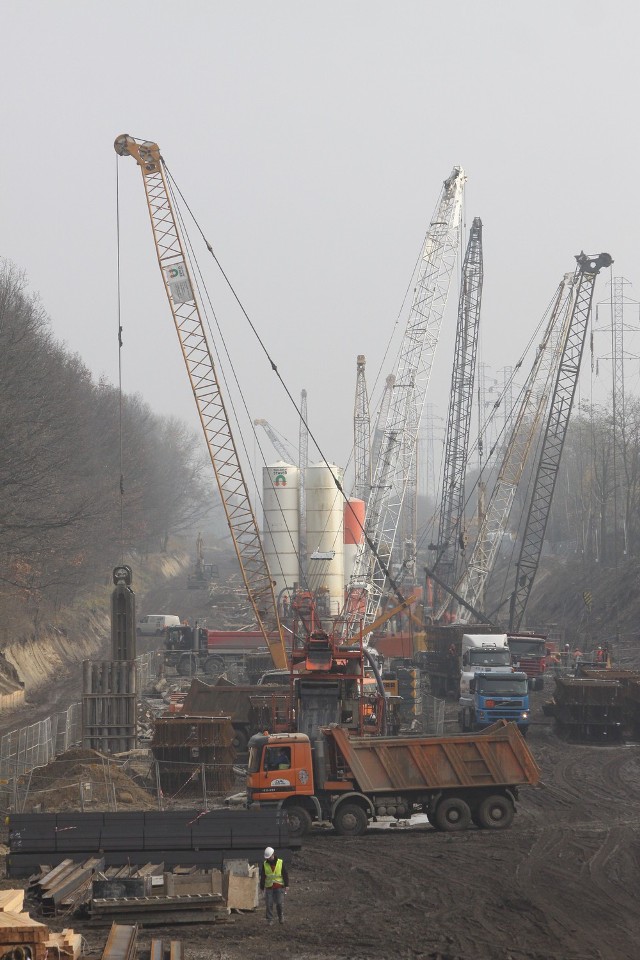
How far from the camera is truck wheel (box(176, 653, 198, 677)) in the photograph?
6275 cm

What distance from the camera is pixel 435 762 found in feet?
81.5

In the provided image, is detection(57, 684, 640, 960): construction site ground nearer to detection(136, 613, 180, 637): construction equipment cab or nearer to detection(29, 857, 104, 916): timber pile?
detection(29, 857, 104, 916): timber pile

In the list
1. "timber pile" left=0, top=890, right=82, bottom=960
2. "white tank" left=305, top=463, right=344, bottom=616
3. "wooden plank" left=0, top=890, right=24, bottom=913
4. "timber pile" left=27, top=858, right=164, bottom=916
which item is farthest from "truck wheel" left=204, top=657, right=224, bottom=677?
"timber pile" left=0, top=890, right=82, bottom=960

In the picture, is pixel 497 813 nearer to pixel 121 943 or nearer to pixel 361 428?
pixel 121 943

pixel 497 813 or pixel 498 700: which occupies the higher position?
pixel 498 700

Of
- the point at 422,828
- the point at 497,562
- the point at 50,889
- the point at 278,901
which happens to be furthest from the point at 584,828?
the point at 497,562

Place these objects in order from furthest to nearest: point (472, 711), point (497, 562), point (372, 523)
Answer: point (497, 562) < point (372, 523) < point (472, 711)

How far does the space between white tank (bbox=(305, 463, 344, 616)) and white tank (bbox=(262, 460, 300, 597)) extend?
1.86m

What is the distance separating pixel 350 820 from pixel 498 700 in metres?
14.2

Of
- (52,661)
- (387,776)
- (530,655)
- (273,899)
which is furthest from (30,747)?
(52,661)

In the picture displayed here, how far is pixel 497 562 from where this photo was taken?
126 m

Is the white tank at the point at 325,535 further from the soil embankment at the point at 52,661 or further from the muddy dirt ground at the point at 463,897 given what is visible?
the muddy dirt ground at the point at 463,897

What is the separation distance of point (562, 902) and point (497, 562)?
10831 cm

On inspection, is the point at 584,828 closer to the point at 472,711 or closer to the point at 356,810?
the point at 356,810
